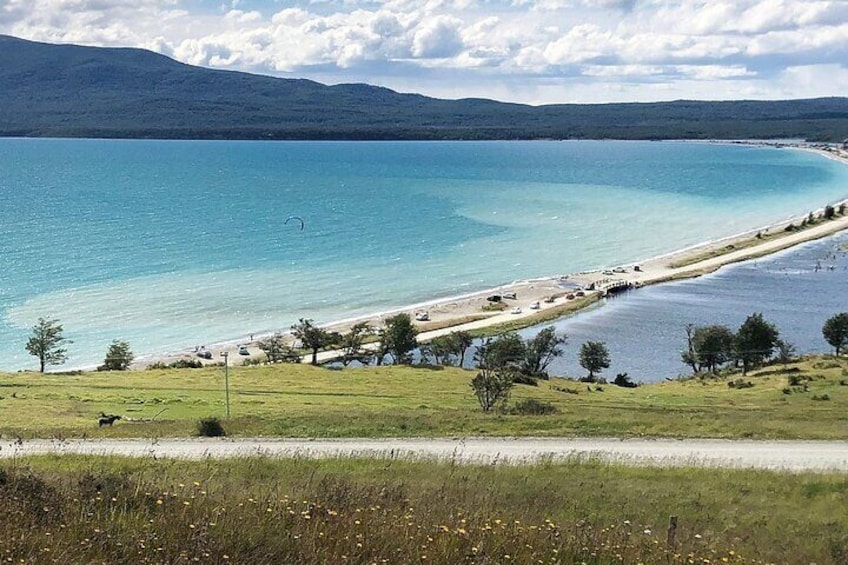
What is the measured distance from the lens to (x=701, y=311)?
7319 centimetres

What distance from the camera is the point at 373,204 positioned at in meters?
156

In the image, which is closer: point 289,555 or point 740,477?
point 289,555

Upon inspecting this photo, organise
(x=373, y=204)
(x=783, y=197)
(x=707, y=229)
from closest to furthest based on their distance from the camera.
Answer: (x=707, y=229)
(x=373, y=204)
(x=783, y=197)

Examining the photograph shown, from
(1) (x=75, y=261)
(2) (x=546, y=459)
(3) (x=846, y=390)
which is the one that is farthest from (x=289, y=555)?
→ (1) (x=75, y=261)

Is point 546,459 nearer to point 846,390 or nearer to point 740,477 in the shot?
point 740,477

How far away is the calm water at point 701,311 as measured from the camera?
199ft

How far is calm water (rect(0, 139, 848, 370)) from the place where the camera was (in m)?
70.2

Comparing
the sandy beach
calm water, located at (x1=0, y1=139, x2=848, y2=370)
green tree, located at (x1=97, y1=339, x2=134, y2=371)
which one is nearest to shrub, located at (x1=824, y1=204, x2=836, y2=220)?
calm water, located at (x1=0, y1=139, x2=848, y2=370)

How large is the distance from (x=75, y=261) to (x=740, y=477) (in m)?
86.7

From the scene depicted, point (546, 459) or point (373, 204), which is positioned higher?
point (373, 204)

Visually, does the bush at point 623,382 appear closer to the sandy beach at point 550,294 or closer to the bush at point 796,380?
the bush at point 796,380

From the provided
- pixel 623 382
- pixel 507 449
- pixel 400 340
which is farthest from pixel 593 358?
pixel 507 449

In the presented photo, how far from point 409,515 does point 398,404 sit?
86.9ft

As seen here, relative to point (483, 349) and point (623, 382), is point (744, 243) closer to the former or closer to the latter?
point (623, 382)
